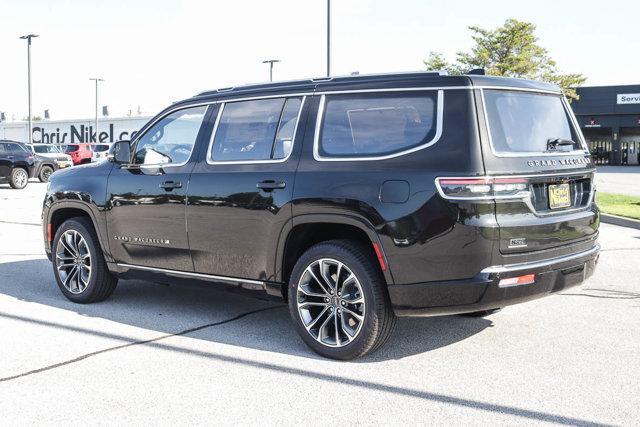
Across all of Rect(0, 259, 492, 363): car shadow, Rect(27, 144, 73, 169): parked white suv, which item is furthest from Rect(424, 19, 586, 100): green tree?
Rect(0, 259, 492, 363): car shadow

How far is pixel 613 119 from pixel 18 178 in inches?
1939

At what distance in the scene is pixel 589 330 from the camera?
18.7 feet

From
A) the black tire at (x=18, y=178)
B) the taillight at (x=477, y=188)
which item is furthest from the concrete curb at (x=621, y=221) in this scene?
the black tire at (x=18, y=178)

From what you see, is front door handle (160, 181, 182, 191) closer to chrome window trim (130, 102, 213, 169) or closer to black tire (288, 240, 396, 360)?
chrome window trim (130, 102, 213, 169)

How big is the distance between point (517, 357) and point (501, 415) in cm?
113

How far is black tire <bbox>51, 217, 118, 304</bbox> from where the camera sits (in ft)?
21.6

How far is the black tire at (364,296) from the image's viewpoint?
4.75 m

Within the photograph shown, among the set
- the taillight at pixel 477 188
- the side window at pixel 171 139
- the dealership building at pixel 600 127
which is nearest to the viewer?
the taillight at pixel 477 188

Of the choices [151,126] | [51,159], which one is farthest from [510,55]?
[151,126]

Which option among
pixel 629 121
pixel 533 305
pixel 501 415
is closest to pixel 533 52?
pixel 629 121

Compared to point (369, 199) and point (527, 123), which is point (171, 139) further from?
point (527, 123)

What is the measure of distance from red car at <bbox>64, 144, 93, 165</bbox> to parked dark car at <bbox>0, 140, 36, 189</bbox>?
46.2 ft

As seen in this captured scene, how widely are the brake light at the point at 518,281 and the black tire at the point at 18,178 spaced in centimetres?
2407

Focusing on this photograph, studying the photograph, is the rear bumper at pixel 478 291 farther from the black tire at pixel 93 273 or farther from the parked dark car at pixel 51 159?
the parked dark car at pixel 51 159
